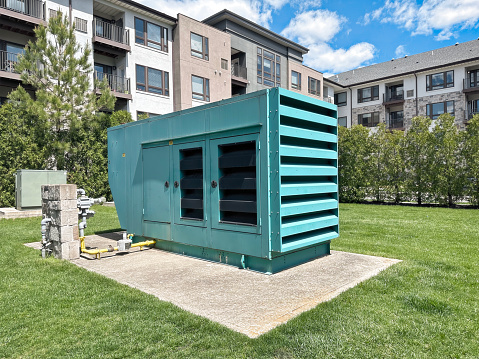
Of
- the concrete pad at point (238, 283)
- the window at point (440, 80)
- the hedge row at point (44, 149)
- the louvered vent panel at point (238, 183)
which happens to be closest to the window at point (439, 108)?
the window at point (440, 80)

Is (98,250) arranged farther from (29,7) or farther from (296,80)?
(296,80)

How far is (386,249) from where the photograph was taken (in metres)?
6.95

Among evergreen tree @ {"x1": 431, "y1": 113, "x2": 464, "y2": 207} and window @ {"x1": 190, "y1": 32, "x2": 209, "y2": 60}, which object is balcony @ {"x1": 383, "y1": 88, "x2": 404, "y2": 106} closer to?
evergreen tree @ {"x1": 431, "y1": 113, "x2": 464, "y2": 207}

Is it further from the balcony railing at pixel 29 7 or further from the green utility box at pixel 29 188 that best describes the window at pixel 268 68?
the green utility box at pixel 29 188

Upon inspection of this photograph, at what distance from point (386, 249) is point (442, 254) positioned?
38.6 inches

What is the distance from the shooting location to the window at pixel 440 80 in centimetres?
3350

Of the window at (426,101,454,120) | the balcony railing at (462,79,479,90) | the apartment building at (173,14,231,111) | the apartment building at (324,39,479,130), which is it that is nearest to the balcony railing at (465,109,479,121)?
the apartment building at (324,39,479,130)

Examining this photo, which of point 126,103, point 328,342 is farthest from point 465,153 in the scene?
point 126,103

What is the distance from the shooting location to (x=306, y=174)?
5461mm

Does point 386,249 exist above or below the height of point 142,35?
below

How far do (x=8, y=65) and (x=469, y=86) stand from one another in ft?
122

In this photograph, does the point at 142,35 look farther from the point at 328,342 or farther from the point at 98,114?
the point at 328,342

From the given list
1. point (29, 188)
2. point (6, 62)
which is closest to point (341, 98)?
point (6, 62)

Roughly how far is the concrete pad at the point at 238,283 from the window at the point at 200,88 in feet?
62.3
